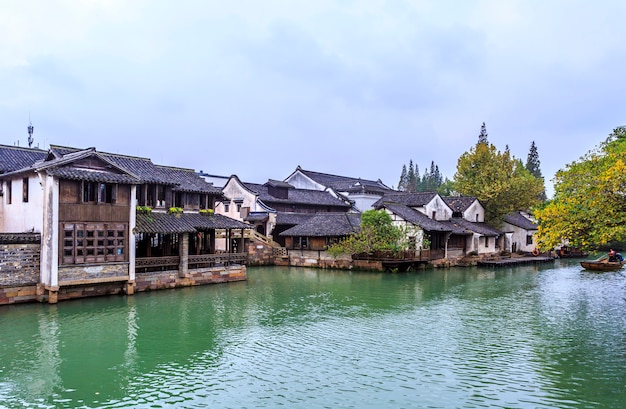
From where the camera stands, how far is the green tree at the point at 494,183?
5325cm

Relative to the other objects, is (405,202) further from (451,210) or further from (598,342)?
(598,342)

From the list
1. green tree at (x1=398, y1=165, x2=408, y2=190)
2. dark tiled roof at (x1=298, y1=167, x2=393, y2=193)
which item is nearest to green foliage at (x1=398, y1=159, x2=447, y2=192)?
green tree at (x1=398, y1=165, x2=408, y2=190)

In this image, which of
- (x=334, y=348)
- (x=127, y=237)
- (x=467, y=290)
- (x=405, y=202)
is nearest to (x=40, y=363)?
(x=334, y=348)

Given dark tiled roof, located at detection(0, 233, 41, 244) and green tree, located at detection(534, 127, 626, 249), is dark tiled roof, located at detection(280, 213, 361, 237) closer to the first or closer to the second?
green tree, located at detection(534, 127, 626, 249)

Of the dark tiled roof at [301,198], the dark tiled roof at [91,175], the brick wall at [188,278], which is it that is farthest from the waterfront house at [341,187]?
the dark tiled roof at [91,175]

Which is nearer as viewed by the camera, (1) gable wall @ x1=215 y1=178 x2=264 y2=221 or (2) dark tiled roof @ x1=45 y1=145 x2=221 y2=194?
(2) dark tiled roof @ x1=45 y1=145 x2=221 y2=194

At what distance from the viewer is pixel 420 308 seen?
24.0m

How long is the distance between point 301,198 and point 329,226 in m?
10.5

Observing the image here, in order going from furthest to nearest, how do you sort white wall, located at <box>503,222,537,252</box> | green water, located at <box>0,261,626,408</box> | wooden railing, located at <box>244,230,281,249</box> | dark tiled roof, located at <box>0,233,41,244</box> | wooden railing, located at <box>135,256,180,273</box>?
white wall, located at <box>503,222,537,252</box>, wooden railing, located at <box>244,230,281,249</box>, wooden railing, located at <box>135,256,180,273</box>, dark tiled roof, located at <box>0,233,41,244</box>, green water, located at <box>0,261,626,408</box>

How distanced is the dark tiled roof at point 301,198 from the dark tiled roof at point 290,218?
1348mm

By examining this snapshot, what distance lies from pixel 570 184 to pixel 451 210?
100 feet

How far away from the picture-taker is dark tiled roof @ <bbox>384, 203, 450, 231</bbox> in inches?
1698

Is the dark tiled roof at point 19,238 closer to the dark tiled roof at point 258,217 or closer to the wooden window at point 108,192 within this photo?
the wooden window at point 108,192

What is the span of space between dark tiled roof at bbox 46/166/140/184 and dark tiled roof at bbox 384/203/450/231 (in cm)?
2534
